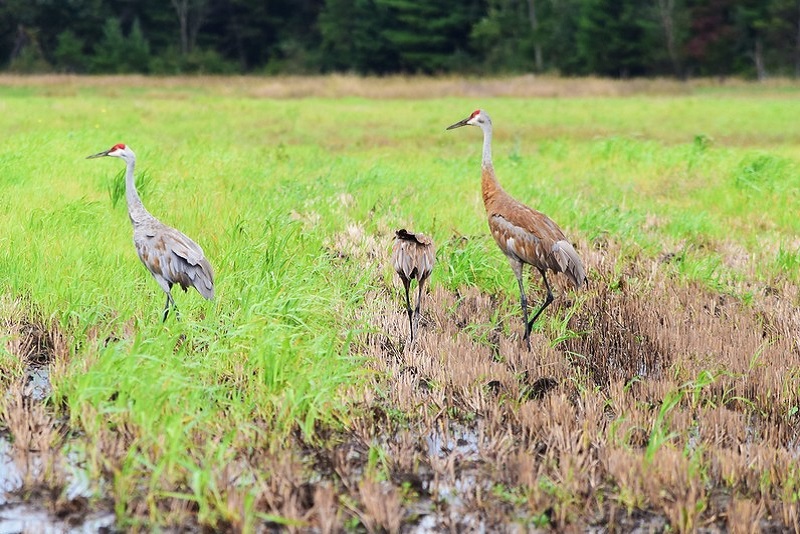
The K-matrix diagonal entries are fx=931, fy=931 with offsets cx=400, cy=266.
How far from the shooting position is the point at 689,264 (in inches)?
305

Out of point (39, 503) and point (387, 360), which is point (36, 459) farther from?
point (387, 360)

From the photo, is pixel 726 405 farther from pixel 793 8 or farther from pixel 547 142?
pixel 793 8

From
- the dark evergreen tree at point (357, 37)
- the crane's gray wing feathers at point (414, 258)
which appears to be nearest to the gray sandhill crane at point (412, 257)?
the crane's gray wing feathers at point (414, 258)

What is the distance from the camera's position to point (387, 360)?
5488 millimetres

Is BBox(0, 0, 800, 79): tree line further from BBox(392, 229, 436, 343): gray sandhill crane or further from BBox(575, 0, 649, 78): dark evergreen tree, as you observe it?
BBox(392, 229, 436, 343): gray sandhill crane

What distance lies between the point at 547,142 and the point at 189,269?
41.8ft

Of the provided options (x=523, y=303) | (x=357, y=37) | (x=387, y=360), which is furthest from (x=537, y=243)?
(x=357, y=37)

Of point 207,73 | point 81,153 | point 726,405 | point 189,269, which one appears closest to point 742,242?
point 726,405

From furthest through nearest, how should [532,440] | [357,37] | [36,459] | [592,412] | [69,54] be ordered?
[357,37], [69,54], [592,412], [532,440], [36,459]

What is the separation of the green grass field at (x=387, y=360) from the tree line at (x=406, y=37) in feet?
126

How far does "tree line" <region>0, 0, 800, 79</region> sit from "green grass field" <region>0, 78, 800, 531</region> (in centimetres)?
3851

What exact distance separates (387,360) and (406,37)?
48.9 meters

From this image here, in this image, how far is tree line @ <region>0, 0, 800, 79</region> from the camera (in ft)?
156

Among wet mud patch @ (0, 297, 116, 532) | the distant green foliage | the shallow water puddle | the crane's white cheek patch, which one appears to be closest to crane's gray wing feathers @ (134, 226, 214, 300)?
wet mud patch @ (0, 297, 116, 532)
